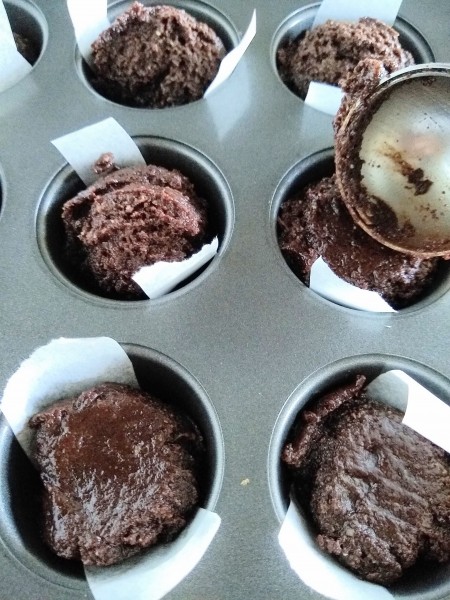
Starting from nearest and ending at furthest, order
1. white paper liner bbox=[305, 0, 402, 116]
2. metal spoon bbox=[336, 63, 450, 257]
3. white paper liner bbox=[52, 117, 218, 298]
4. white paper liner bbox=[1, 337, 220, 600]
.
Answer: white paper liner bbox=[1, 337, 220, 600] → metal spoon bbox=[336, 63, 450, 257] → white paper liner bbox=[52, 117, 218, 298] → white paper liner bbox=[305, 0, 402, 116]

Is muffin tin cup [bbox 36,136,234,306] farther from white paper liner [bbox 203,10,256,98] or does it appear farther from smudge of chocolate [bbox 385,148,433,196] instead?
smudge of chocolate [bbox 385,148,433,196]

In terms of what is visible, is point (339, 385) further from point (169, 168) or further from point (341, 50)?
point (341, 50)

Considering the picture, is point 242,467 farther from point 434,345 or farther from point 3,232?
point 3,232

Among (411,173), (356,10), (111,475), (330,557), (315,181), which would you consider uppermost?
(356,10)

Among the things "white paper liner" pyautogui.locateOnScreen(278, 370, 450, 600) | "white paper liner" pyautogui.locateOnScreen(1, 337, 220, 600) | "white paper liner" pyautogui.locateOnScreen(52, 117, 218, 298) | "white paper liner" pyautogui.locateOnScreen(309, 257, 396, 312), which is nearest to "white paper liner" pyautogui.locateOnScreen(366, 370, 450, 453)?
"white paper liner" pyautogui.locateOnScreen(278, 370, 450, 600)

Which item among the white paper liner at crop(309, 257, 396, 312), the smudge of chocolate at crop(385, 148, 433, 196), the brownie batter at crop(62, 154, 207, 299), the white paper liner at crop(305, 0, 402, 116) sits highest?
the white paper liner at crop(305, 0, 402, 116)

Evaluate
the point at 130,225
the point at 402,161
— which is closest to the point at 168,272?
the point at 130,225
